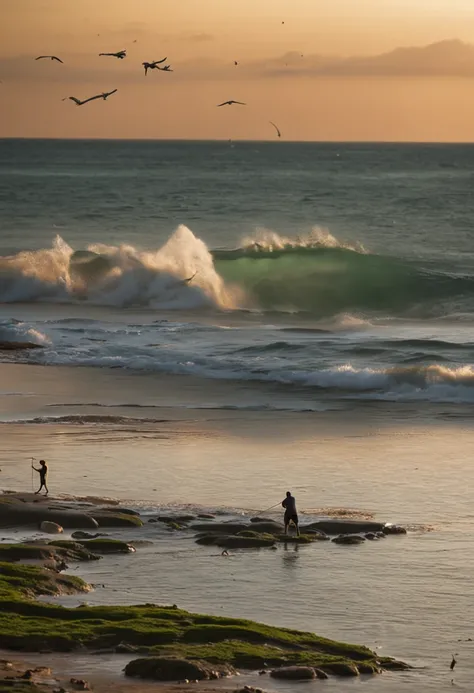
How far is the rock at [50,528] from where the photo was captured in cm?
2144

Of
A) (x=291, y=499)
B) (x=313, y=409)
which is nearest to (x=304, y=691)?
(x=291, y=499)

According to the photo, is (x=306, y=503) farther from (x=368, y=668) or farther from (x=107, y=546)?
(x=368, y=668)

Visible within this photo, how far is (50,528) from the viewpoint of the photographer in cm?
2147

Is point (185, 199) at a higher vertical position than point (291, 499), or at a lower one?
higher

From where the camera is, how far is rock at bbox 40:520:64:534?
21438mm

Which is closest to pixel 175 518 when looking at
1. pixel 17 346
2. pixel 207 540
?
pixel 207 540

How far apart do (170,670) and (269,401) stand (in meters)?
19.1

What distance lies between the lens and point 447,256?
74.7 meters

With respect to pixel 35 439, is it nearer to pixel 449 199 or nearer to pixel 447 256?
pixel 447 256

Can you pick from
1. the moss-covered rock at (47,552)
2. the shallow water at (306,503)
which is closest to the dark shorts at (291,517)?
the shallow water at (306,503)

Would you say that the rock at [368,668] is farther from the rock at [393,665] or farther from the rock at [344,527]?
the rock at [344,527]

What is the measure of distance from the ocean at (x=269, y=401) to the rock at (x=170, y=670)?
4.20ft

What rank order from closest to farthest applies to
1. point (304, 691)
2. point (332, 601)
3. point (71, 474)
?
point (304, 691) → point (332, 601) → point (71, 474)

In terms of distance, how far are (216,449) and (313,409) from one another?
226 inches
